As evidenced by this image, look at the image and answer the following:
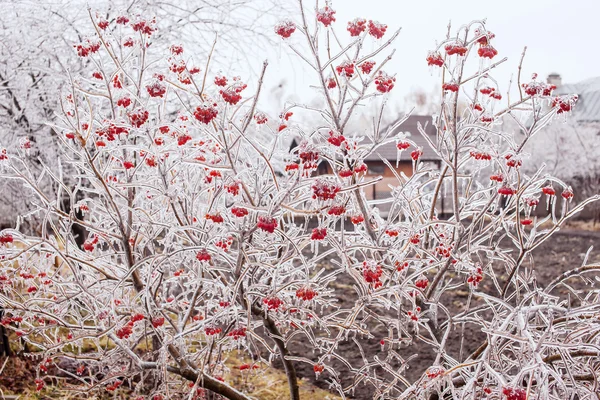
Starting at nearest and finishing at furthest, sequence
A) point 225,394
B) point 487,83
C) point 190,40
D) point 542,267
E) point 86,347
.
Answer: point 487,83
point 225,394
point 190,40
point 86,347
point 542,267

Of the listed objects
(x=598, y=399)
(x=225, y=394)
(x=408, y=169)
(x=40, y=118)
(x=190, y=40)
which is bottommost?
(x=408, y=169)

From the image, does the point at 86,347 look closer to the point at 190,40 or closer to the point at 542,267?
the point at 190,40

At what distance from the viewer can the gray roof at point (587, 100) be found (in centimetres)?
1859

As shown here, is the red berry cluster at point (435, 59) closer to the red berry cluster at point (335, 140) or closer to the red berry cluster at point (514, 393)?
the red berry cluster at point (335, 140)

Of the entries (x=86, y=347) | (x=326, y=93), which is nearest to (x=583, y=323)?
(x=326, y=93)

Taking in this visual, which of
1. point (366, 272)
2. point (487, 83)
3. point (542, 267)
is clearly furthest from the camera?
point (542, 267)

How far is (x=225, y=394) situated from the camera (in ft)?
9.12

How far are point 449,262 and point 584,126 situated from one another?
18354mm

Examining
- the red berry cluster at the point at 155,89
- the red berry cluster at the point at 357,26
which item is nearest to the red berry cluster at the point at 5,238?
the red berry cluster at the point at 155,89

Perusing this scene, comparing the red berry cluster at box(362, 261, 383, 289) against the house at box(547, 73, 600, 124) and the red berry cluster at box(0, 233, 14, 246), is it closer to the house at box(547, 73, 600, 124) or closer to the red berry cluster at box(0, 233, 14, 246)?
the red berry cluster at box(0, 233, 14, 246)

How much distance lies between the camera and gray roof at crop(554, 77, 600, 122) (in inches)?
732

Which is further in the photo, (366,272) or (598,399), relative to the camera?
(366,272)

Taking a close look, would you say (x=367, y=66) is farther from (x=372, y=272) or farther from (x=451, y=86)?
(x=372, y=272)

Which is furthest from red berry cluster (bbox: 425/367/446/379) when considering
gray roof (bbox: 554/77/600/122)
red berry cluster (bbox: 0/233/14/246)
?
gray roof (bbox: 554/77/600/122)
